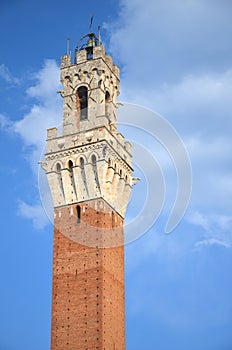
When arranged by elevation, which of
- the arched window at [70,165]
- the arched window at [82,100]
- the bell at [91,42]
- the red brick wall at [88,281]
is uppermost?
the bell at [91,42]

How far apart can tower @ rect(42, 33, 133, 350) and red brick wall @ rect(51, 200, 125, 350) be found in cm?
6

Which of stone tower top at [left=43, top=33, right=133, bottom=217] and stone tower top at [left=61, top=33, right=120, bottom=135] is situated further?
stone tower top at [left=61, top=33, right=120, bottom=135]

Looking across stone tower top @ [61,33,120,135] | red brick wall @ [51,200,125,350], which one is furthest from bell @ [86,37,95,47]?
red brick wall @ [51,200,125,350]

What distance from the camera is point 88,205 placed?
39531 millimetres

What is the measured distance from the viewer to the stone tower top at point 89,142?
4034 cm

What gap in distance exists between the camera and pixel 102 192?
1559 inches

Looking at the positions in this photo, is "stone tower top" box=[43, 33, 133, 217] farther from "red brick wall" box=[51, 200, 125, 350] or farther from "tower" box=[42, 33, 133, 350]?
"red brick wall" box=[51, 200, 125, 350]

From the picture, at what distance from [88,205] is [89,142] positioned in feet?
14.8

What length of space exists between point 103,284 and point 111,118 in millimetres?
13236

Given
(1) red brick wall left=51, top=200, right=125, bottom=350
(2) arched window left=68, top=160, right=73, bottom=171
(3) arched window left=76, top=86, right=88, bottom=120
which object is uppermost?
(3) arched window left=76, top=86, right=88, bottom=120

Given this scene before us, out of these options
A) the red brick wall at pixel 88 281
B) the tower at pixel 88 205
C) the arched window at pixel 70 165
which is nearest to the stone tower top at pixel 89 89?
the tower at pixel 88 205

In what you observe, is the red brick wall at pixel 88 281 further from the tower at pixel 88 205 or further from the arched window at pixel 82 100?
the arched window at pixel 82 100

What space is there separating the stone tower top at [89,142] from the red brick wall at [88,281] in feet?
4.74

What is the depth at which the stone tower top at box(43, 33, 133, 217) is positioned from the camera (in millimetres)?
40344
